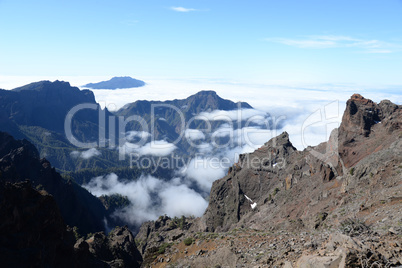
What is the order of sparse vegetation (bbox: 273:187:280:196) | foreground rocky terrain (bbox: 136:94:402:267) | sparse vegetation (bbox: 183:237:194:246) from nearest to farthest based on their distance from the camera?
foreground rocky terrain (bbox: 136:94:402:267) → sparse vegetation (bbox: 183:237:194:246) → sparse vegetation (bbox: 273:187:280:196)

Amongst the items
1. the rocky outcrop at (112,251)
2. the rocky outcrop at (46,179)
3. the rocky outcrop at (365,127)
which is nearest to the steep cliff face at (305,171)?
the rocky outcrop at (365,127)

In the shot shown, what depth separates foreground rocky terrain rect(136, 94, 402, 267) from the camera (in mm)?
20252

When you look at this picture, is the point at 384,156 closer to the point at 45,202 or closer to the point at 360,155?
the point at 360,155

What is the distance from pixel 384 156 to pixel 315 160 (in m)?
23.7

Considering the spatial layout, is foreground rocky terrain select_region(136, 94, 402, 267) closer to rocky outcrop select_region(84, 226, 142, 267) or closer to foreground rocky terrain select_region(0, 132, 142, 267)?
rocky outcrop select_region(84, 226, 142, 267)

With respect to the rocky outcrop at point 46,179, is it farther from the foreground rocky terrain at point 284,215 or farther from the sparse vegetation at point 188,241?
the sparse vegetation at point 188,241

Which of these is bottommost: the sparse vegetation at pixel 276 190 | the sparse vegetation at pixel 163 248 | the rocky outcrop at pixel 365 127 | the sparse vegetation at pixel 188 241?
the sparse vegetation at pixel 276 190

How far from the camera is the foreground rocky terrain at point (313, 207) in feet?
66.4

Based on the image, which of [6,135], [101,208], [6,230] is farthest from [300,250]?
[101,208]

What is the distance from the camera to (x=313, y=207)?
2078 inches

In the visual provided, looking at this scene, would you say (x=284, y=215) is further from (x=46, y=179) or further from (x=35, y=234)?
(x=46, y=179)

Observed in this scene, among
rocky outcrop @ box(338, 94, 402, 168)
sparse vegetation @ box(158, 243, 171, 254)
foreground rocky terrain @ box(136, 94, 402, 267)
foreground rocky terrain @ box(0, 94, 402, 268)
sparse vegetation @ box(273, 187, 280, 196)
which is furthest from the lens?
sparse vegetation @ box(273, 187, 280, 196)

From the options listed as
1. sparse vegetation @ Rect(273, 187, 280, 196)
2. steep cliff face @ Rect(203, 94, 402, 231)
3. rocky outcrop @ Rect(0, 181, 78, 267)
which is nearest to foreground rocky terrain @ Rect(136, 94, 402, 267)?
sparse vegetation @ Rect(273, 187, 280, 196)

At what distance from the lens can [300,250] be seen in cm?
2261
